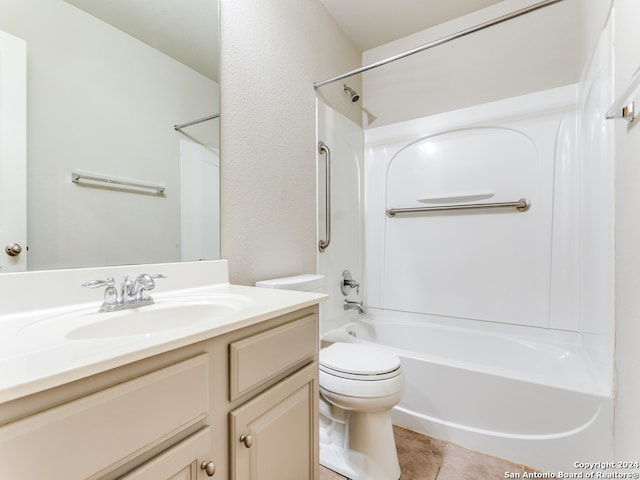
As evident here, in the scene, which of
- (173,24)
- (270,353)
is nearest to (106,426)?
(270,353)

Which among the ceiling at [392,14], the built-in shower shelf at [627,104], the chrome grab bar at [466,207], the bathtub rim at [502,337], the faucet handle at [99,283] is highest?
the ceiling at [392,14]

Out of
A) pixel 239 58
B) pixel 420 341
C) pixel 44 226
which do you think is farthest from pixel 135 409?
pixel 420 341

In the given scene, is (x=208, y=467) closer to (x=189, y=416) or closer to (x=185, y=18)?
(x=189, y=416)

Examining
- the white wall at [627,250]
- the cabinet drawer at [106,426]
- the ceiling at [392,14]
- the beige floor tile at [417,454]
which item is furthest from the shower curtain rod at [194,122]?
the beige floor tile at [417,454]

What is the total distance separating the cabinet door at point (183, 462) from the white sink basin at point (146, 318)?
0.72 ft

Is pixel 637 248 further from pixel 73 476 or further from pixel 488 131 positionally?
pixel 73 476

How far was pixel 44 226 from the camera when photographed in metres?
0.84

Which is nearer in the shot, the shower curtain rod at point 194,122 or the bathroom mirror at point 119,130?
the bathroom mirror at point 119,130

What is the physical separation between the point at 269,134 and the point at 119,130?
27.7 inches

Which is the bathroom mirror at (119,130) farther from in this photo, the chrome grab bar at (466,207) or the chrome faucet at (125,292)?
the chrome grab bar at (466,207)

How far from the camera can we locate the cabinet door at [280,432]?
2.30 ft

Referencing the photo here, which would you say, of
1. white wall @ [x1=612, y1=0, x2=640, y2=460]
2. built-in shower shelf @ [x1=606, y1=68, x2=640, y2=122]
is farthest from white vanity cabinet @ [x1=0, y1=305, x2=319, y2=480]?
built-in shower shelf @ [x1=606, y1=68, x2=640, y2=122]

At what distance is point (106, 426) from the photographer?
469 mm

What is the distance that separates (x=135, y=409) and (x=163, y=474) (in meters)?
0.14
